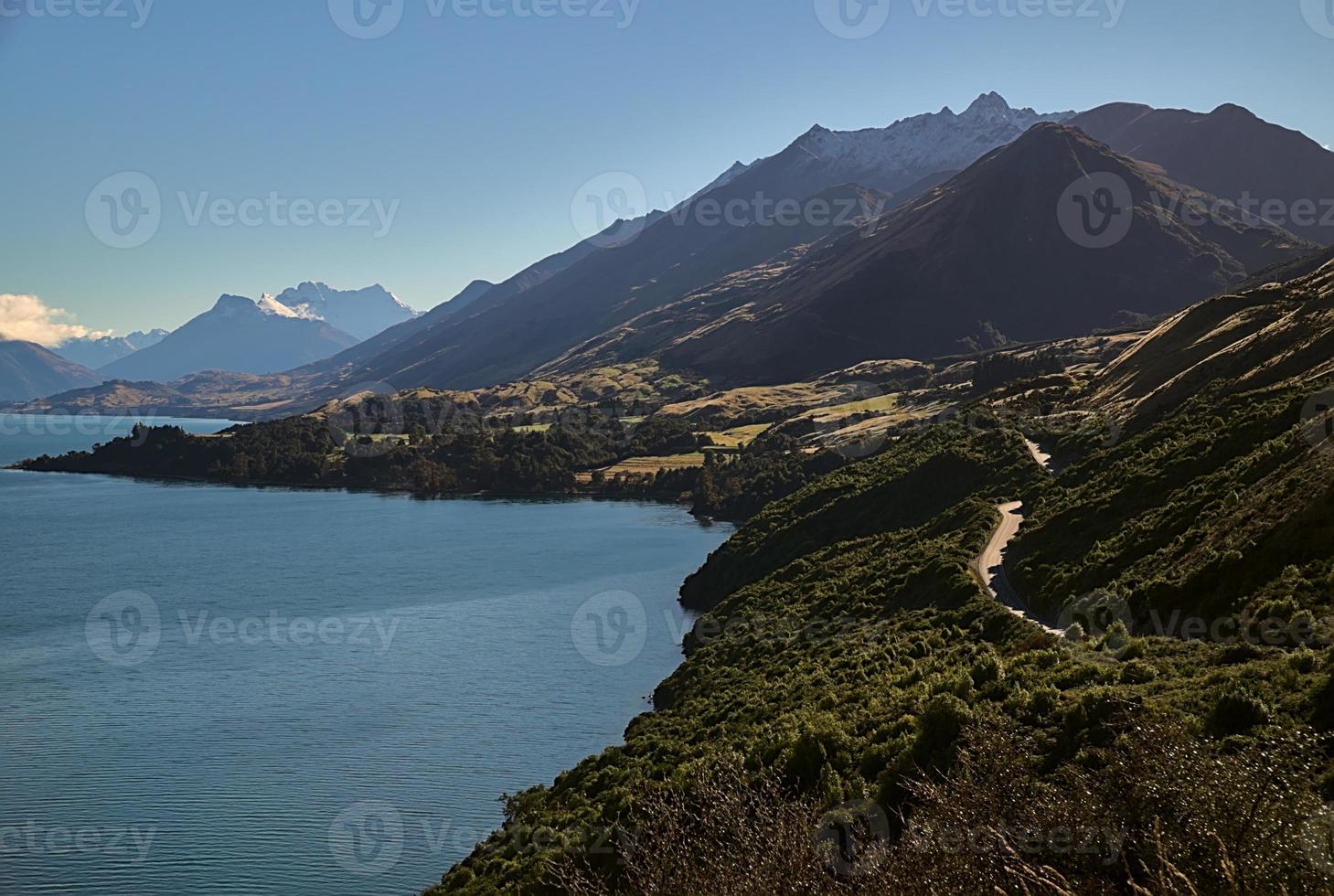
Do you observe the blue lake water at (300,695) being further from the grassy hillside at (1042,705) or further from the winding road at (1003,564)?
the winding road at (1003,564)

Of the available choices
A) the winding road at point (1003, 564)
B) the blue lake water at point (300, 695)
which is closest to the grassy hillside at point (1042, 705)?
the winding road at point (1003, 564)

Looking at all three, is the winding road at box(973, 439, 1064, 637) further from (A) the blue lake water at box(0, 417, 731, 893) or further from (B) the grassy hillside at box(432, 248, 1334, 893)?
(A) the blue lake water at box(0, 417, 731, 893)

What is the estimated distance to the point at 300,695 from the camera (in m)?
73.4

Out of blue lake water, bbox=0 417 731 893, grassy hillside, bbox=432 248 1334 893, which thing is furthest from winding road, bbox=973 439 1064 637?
blue lake water, bbox=0 417 731 893

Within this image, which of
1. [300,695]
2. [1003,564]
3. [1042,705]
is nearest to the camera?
[1042,705]

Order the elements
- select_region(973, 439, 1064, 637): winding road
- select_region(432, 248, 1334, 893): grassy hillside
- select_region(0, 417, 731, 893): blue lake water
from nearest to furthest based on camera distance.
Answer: select_region(432, 248, 1334, 893): grassy hillside < select_region(973, 439, 1064, 637): winding road < select_region(0, 417, 731, 893): blue lake water

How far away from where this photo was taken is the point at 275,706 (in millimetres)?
70438

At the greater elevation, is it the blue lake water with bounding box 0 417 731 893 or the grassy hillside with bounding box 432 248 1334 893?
the grassy hillside with bounding box 432 248 1334 893

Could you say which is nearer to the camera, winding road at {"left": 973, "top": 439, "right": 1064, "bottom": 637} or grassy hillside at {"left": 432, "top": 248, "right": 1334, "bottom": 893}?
grassy hillside at {"left": 432, "top": 248, "right": 1334, "bottom": 893}

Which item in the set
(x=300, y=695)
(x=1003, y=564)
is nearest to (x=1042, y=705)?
(x=1003, y=564)

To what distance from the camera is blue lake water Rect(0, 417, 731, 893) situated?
48625 mm

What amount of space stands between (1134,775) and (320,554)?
441ft

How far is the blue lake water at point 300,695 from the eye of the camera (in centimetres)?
4862

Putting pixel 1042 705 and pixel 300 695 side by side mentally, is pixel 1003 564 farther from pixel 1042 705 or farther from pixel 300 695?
pixel 300 695
